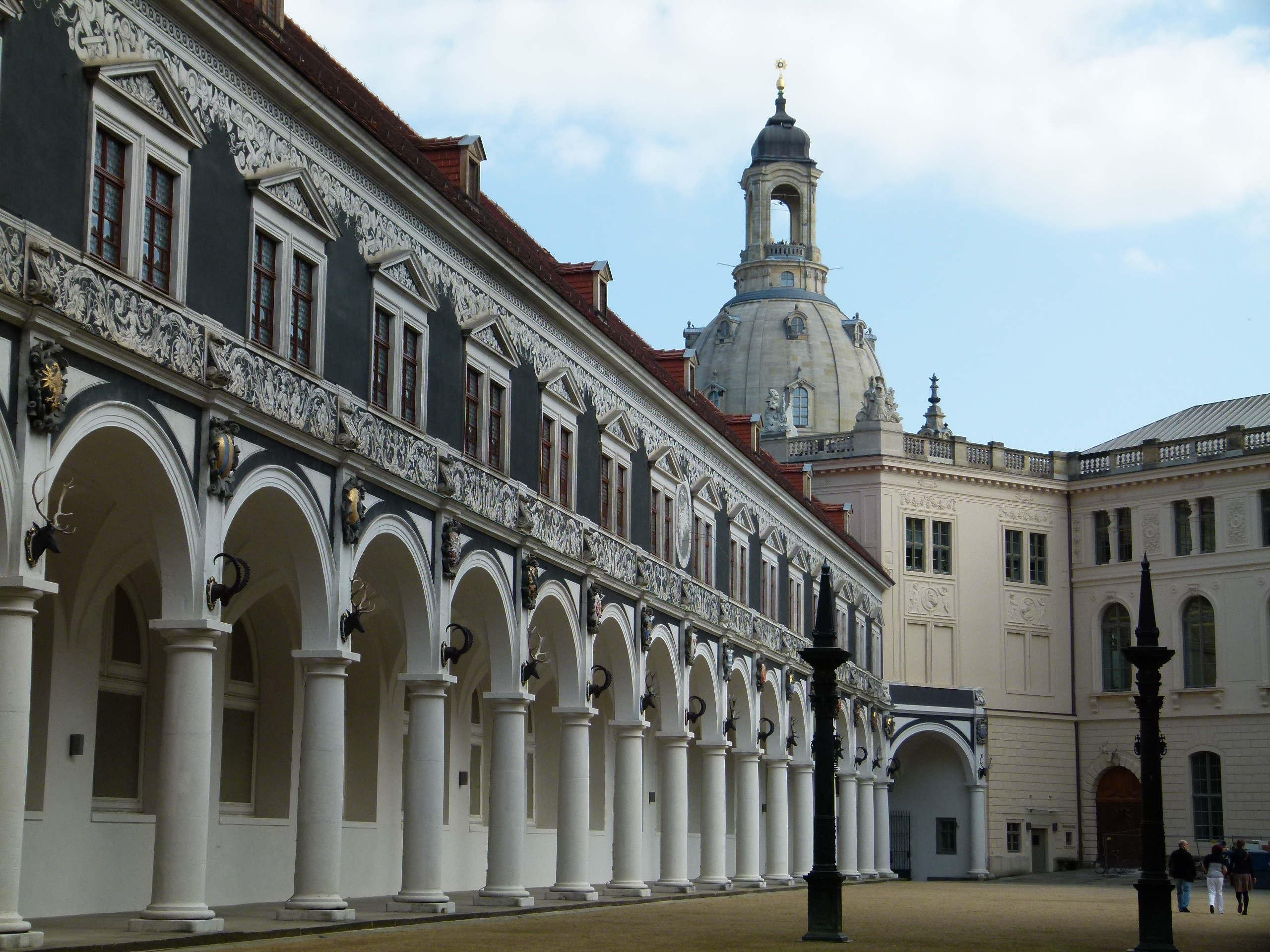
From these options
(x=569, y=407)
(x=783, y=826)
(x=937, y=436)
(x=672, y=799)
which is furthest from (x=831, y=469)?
(x=569, y=407)

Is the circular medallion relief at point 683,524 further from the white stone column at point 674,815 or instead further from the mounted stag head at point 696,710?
the white stone column at point 674,815

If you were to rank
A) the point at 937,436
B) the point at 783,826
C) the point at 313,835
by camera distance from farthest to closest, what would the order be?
1. the point at 937,436
2. the point at 783,826
3. the point at 313,835

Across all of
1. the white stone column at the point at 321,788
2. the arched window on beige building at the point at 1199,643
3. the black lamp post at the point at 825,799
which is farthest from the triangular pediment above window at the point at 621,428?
the arched window on beige building at the point at 1199,643

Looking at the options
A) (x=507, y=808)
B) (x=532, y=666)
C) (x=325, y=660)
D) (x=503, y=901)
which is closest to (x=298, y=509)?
(x=325, y=660)

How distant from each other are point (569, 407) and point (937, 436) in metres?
36.5

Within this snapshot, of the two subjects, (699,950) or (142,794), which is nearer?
(699,950)

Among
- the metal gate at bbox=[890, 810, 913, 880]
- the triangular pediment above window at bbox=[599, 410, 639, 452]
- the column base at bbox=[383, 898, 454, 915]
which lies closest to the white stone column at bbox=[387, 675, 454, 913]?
the column base at bbox=[383, 898, 454, 915]

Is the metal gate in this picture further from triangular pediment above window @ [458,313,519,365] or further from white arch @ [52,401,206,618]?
white arch @ [52,401,206,618]

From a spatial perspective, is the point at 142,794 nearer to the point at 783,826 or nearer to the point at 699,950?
the point at 699,950

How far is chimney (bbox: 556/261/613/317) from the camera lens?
34.1m

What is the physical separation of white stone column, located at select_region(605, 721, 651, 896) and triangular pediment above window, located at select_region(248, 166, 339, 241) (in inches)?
530

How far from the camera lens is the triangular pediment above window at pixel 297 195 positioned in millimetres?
20484

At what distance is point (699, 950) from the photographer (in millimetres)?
19094

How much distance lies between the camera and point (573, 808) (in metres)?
29.8
